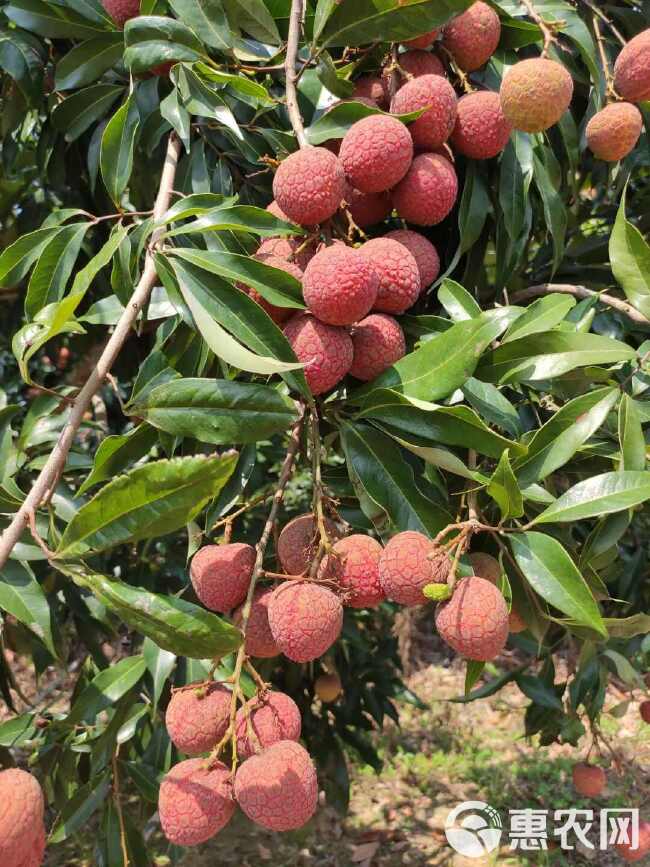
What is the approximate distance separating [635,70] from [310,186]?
1.75 ft

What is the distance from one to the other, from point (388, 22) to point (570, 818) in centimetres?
258

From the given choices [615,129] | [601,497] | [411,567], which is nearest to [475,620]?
[411,567]

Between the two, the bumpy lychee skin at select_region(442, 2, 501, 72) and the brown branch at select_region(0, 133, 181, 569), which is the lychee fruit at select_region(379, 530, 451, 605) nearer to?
the brown branch at select_region(0, 133, 181, 569)

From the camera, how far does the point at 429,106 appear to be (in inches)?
32.4

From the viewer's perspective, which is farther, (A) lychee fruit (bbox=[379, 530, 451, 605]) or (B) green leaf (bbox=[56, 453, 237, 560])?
(A) lychee fruit (bbox=[379, 530, 451, 605])

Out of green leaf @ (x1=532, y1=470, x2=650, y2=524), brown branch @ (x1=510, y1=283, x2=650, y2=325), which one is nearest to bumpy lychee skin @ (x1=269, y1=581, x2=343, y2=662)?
green leaf @ (x1=532, y1=470, x2=650, y2=524)

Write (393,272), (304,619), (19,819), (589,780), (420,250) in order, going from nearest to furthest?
(19,819) → (304,619) → (393,272) → (420,250) → (589,780)

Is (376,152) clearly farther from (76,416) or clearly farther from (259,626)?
(259,626)

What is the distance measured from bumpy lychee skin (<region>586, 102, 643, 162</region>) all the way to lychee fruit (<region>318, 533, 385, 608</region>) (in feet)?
2.10

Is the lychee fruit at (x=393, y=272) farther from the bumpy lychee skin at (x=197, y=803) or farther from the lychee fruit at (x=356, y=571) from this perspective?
the bumpy lychee skin at (x=197, y=803)

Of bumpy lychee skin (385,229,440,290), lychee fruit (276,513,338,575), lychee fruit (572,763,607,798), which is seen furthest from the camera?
lychee fruit (572,763,607,798)

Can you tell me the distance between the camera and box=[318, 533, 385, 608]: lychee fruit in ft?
2.51

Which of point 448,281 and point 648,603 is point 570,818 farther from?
point 448,281

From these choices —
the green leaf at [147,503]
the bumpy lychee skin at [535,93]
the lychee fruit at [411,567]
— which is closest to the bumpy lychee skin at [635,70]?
the bumpy lychee skin at [535,93]
